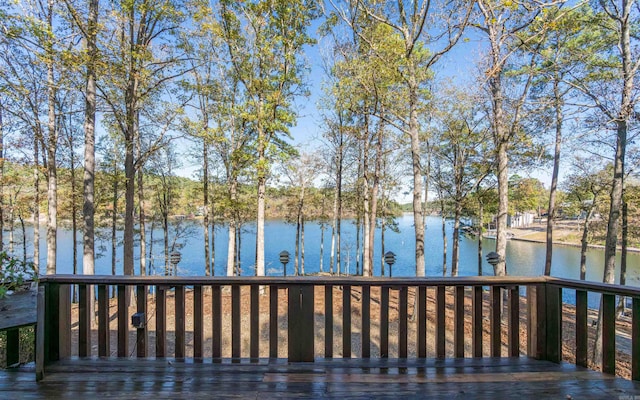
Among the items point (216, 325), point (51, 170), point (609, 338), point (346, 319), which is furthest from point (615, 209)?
point (51, 170)

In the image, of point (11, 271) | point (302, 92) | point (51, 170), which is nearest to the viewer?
point (11, 271)

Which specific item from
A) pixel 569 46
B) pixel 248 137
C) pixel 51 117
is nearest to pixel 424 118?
pixel 569 46

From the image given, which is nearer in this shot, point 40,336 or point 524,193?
point 40,336

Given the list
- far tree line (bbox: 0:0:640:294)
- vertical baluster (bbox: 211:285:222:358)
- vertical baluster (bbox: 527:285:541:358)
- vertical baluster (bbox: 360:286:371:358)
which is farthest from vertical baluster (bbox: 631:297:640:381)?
far tree line (bbox: 0:0:640:294)

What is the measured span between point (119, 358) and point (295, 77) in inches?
293

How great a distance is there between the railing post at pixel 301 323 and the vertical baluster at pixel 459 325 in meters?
1.07

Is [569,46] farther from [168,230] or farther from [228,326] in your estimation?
[168,230]

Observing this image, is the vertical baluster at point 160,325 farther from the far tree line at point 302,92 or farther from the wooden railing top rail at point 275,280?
the far tree line at point 302,92

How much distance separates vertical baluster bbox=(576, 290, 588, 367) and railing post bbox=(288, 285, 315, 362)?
6.12 feet

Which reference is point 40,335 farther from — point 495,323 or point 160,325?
point 495,323

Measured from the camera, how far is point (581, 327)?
1.86 meters

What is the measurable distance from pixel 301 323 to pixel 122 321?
1.31 meters

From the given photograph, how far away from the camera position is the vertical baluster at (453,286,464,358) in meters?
1.97

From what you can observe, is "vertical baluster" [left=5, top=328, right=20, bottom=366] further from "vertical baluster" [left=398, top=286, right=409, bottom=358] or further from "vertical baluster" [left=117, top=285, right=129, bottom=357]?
"vertical baluster" [left=398, top=286, right=409, bottom=358]
